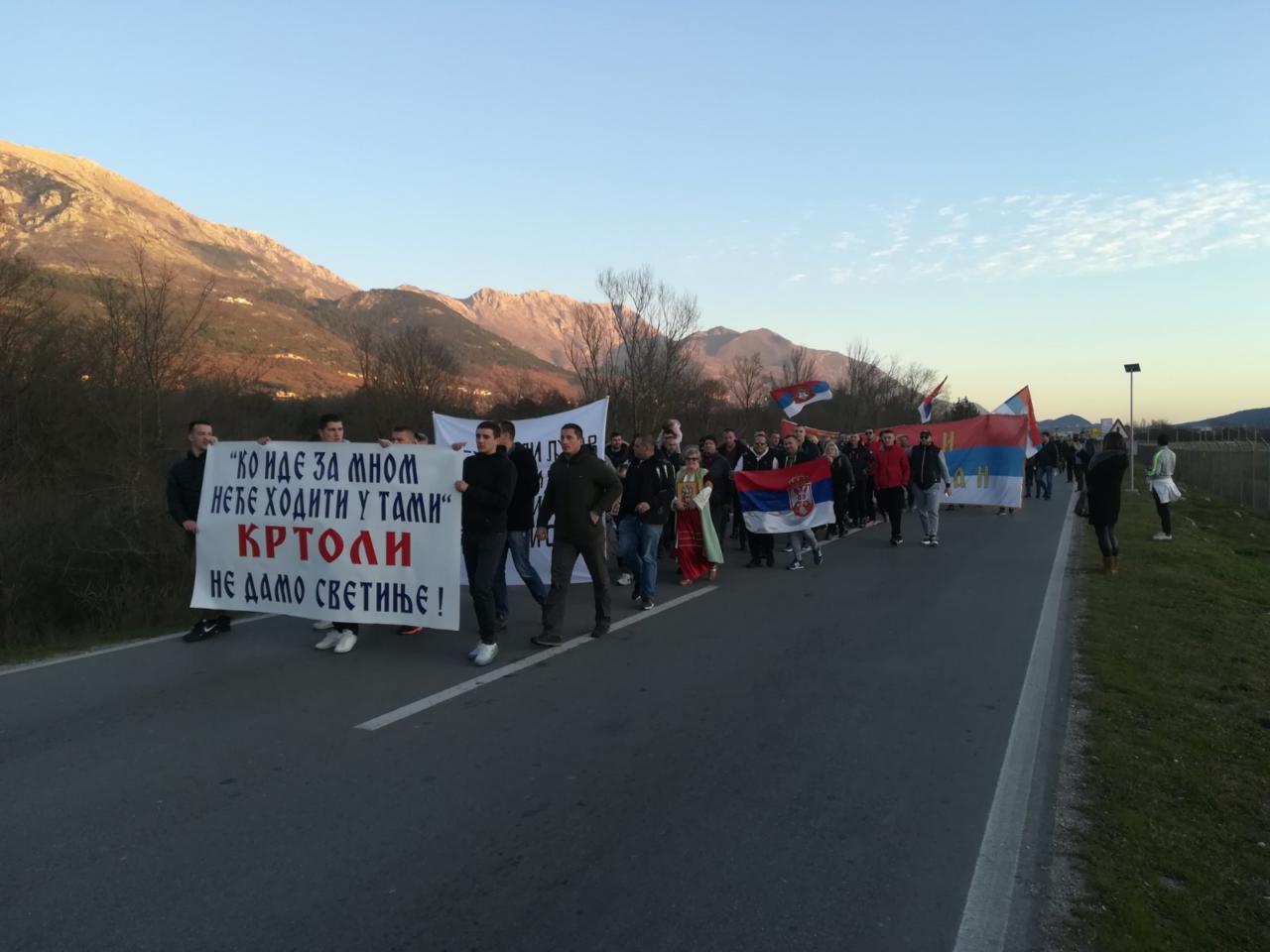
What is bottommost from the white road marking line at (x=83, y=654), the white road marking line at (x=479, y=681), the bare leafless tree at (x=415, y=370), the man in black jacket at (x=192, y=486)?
the white road marking line at (x=479, y=681)

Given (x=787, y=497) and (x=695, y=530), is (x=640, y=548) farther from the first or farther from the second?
(x=787, y=497)

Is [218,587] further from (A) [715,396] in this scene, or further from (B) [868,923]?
(A) [715,396]

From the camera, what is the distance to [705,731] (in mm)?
5660

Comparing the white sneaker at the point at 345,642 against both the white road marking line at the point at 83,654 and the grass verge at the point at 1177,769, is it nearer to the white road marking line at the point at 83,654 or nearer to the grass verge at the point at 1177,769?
the white road marking line at the point at 83,654

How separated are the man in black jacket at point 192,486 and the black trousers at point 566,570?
3234 mm

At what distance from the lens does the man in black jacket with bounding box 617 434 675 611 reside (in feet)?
34.1

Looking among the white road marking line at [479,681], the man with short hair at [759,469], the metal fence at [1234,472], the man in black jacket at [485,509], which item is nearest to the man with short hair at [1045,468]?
the metal fence at [1234,472]

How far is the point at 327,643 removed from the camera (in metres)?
7.91

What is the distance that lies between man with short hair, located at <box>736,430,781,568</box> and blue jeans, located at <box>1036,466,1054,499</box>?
15698 millimetres

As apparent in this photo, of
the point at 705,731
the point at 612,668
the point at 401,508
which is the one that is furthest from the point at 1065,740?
the point at 401,508

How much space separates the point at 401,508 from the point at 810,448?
29.5ft

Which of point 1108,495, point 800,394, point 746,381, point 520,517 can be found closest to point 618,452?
point 520,517

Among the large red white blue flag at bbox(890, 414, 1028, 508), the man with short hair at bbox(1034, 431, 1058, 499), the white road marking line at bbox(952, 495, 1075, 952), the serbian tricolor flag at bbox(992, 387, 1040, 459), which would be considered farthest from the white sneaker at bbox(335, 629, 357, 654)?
the man with short hair at bbox(1034, 431, 1058, 499)

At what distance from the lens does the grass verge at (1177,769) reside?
11.3 feet
